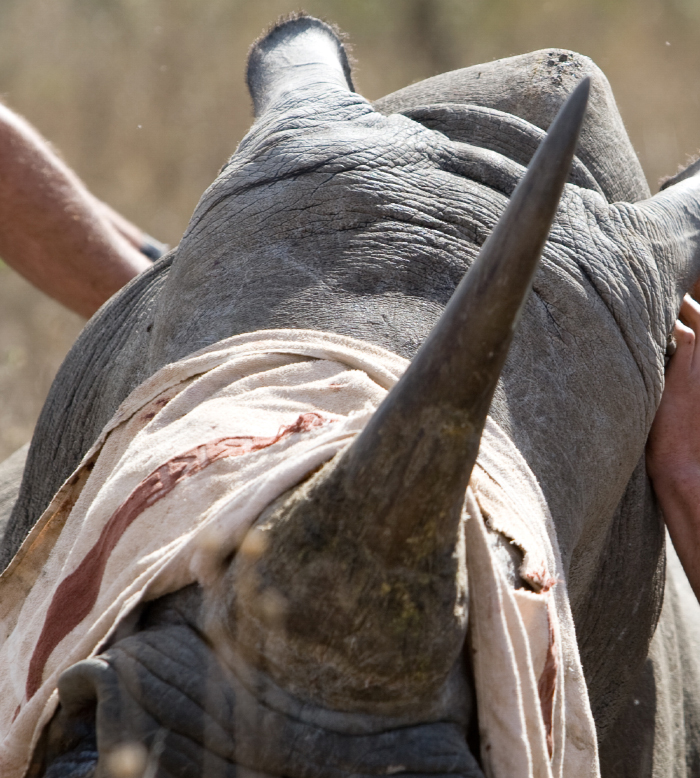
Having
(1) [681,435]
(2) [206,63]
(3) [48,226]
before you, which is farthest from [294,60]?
(2) [206,63]

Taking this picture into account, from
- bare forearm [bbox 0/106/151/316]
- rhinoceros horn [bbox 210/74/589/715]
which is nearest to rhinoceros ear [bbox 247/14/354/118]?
rhinoceros horn [bbox 210/74/589/715]

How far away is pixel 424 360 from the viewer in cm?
134

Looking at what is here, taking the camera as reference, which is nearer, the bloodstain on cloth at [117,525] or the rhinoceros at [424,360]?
the rhinoceros at [424,360]

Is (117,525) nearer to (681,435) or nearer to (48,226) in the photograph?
(681,435)

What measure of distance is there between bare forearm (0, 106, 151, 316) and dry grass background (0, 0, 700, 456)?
6.76 metres

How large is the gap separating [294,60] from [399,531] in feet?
6.05

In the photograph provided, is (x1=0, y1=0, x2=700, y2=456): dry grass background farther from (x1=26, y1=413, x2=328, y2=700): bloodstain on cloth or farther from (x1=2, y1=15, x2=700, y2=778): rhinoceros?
(x1=26, y1=413, x2=328, y2=700): bloodstain on cloth

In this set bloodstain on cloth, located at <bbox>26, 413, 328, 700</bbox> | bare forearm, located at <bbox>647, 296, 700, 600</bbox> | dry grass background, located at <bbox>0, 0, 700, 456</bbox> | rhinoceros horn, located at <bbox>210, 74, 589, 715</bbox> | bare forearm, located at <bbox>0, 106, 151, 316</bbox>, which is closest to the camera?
rhinoceros horn, located at <bbox>210, 74, 589, 715</bbox>

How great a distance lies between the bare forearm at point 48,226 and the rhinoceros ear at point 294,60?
1.76 meters

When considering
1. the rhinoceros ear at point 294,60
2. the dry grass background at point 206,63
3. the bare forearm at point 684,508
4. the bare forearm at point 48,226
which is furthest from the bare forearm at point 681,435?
the dry grass background at point 206,63

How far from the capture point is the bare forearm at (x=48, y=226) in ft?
15.4

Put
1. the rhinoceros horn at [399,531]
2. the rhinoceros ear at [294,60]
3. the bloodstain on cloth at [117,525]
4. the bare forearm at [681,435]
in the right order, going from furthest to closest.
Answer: the rhinoceros ear at [294,60] → the bare forearm at [681,435] → the bloodstain on cloth at [117,525] → the rhinoceros horn at [399,531]

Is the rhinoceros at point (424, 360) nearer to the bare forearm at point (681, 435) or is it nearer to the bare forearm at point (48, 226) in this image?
the bare forearm at point (681, 435)

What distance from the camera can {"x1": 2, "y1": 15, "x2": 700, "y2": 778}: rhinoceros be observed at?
1.37 m
